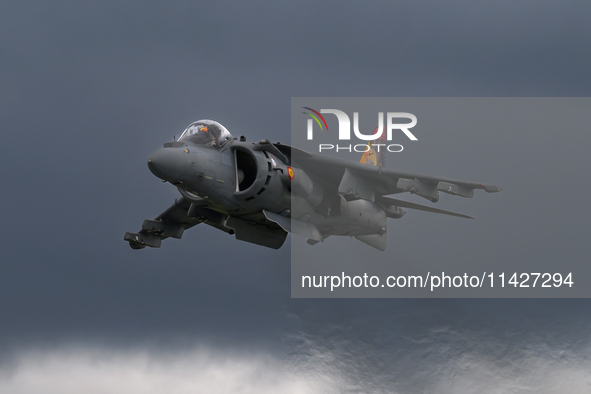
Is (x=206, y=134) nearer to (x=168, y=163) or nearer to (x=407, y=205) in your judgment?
(x=168, y=163)

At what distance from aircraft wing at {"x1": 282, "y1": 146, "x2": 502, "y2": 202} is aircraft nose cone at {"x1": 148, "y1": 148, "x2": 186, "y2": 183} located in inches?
137

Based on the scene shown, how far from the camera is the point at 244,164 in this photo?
18562mm

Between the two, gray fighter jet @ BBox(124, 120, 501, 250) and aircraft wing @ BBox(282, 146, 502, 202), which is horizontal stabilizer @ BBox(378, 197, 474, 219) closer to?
gray fighter jet @ BBox(124, 120, 501, 250)

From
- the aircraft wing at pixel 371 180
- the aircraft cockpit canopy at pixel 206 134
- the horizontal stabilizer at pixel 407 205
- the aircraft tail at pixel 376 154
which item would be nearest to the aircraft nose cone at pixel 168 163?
the aircraft cockpit canopy at pixel 206 134

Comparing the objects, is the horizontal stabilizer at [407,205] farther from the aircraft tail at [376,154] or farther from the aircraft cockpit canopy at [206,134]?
the aircraft cockpit canopy at [206,134]

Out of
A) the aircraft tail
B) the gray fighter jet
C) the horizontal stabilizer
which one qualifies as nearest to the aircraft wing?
the gray fighter jet

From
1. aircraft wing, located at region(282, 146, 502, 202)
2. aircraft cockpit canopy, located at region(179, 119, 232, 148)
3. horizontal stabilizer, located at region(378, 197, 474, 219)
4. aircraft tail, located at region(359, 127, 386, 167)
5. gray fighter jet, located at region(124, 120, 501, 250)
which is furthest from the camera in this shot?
aircraft tail, located at region(359, 127, 386, 167)

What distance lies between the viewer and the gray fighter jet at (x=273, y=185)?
17.4 meters

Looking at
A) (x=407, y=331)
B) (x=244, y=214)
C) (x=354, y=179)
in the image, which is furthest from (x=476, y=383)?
(x=244, y=214)

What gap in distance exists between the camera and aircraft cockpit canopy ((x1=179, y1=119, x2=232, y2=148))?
58.4ft

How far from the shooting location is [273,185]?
1812cm

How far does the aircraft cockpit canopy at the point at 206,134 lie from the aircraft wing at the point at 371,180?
6.93 ft

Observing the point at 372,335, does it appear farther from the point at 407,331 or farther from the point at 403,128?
the point at 403,128

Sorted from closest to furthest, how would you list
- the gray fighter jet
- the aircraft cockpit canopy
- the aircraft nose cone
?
the aircraft nose cone → the gray fighter jet → the aircraft cockpit canopy
